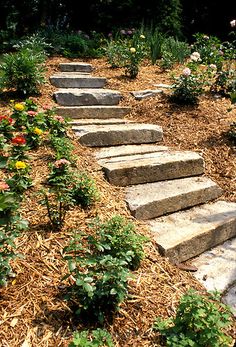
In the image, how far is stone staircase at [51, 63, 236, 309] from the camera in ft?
8.76

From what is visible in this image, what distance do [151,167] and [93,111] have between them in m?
1.39

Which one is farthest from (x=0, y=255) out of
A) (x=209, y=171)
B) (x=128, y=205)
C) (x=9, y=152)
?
(x=209, y=171)

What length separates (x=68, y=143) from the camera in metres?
3.22

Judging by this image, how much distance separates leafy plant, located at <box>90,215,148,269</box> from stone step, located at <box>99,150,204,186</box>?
2.69 feet

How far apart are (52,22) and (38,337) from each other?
9.34m

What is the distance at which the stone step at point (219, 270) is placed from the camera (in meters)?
2.38

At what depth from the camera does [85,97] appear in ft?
14.6

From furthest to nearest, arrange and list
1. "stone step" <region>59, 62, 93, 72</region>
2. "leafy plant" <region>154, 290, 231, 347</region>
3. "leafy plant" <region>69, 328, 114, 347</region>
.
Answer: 1. "stone step" <region>59, 62, 93, 72</region>
2. "leafy plant" <region>154, 290, 231, 347</region>
3. "leafy plant" <region>69, 328, 114, 347</region>

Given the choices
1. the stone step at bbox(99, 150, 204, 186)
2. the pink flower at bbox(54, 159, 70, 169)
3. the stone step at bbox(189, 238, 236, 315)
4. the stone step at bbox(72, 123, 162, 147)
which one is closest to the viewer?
the stone step at bbox(189, 238, 236, 315)

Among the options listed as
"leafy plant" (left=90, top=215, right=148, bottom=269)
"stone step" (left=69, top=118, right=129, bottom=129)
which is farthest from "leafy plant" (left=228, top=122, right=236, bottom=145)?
"leafy plant" (left=90, top=215, right=148, bottom=269)

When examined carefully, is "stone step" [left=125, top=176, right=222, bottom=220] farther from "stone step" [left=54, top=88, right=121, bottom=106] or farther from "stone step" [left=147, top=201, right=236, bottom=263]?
"stone step" [left=54, top=88, right=121, bottom=106]

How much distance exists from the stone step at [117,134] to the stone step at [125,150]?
9 cm

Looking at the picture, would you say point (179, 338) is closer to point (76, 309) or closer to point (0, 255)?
point (76, 309)

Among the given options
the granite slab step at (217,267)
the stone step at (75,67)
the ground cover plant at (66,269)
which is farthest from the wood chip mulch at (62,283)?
the stone step at (75,67)
